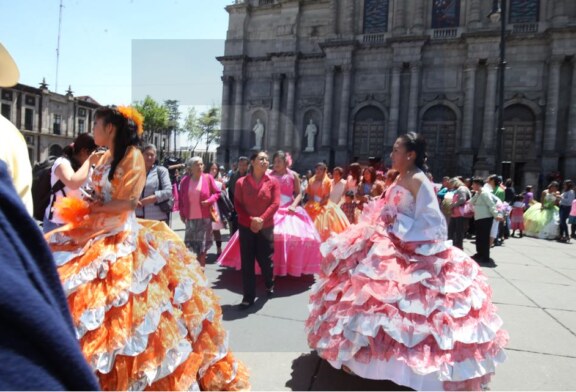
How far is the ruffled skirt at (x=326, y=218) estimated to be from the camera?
26.2 ft

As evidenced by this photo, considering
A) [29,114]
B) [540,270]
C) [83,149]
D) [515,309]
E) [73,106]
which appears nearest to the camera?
[83,149]

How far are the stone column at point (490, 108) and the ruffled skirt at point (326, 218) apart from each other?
69.2 ft

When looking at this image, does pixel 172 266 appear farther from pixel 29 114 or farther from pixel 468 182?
pixel 29 114

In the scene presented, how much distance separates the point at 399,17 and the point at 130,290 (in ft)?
95.2

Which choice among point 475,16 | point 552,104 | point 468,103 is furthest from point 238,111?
point 552,104

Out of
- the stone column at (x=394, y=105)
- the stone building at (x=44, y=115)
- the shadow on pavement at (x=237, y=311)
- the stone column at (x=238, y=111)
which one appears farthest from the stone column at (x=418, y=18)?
the stone building at (x=44, y=115)

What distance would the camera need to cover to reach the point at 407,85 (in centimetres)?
2719

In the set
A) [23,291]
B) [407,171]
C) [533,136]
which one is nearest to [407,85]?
[533,136]

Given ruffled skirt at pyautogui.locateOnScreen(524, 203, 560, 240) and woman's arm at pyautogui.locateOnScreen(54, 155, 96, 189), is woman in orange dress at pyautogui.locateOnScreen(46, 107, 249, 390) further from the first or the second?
ruffled skirt at pyautogui.locateOnScreen(524, 203, 560, 240)

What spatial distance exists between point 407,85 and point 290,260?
2382cm

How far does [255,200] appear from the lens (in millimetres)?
5375

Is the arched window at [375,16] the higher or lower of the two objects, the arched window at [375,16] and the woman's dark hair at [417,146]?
the higher

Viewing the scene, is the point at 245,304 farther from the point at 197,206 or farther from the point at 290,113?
the point at 290,113

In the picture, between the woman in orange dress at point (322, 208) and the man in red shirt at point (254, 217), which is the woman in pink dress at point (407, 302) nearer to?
the man in red shirt at point (254, 217)
